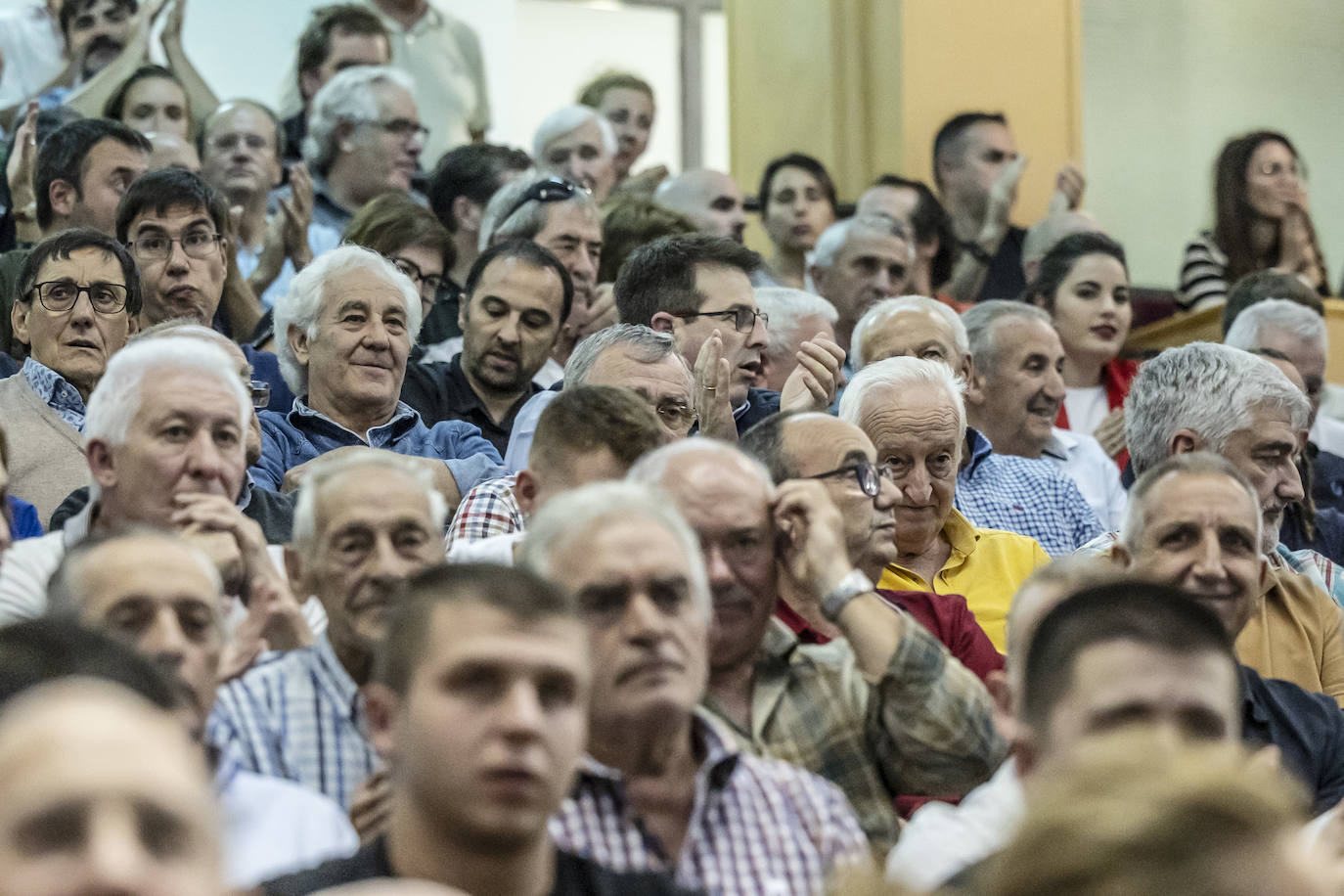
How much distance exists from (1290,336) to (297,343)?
2.64 meters

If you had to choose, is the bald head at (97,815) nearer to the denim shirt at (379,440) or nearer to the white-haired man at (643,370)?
the white-haired man at (643,370)

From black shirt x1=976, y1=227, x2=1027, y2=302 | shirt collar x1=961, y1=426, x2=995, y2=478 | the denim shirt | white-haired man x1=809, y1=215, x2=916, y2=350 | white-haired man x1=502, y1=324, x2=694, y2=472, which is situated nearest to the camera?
white-haired man x1=502, y1=324, x2=694, y2=472

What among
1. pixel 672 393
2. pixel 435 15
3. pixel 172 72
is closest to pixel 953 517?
pixel 672 393

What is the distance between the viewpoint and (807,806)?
2646mm

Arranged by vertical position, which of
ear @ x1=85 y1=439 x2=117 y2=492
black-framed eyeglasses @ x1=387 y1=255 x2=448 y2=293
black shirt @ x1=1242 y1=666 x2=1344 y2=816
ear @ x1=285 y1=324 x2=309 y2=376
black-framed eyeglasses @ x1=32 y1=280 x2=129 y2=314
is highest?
black-framed eyeglasses @ x1=387 y1=255 x2=448 y2=293

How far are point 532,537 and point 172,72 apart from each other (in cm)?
382

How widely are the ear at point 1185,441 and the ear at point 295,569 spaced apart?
1.92 metres

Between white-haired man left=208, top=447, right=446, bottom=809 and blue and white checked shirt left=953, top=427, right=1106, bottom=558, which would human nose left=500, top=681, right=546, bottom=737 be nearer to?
white-haired man left=208, top=447, right=446, bottom=809

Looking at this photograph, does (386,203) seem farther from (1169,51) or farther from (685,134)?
(1169,51)

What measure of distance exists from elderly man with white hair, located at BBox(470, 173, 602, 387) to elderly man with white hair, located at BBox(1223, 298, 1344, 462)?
1674 mm

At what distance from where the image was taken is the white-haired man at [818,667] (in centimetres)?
293

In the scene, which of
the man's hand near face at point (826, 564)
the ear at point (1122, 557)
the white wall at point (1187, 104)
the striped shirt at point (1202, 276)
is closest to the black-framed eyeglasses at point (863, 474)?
the man's hand near face at point (826, 564)

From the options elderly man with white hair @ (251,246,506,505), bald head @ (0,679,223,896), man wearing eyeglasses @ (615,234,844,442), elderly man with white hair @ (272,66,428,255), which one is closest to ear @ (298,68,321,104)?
elderly man with white hair @ (272,66,428,255)

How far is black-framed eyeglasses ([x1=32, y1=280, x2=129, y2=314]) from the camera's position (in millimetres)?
4219
